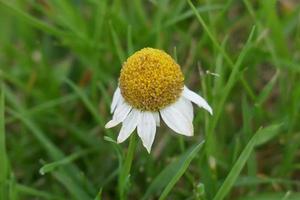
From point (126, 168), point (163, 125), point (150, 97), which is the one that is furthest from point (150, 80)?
point (163, 125)

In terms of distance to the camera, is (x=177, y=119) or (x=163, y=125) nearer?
(x=177, y=119)

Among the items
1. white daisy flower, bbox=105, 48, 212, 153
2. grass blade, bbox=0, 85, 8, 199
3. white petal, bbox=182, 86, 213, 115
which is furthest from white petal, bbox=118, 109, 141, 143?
grass blade, bbox=0, 85, 8, 199

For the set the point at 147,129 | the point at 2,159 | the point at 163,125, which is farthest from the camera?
the point at 163,125

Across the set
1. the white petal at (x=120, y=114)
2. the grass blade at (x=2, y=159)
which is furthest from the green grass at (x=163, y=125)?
the white petal at (x=120, y=114)

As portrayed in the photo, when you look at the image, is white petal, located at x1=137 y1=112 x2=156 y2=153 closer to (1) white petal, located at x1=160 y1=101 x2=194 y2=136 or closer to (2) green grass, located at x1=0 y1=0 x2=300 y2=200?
(1) white petal, located at x1=160 y1=101 x2=194 y2=136

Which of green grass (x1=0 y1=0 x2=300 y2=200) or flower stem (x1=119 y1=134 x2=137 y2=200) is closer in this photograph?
flower stem (x1=119 y1=134 x2=137 y2=200)

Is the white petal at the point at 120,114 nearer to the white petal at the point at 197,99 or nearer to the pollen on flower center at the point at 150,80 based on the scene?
the pollen on flower center at the point at 150,80

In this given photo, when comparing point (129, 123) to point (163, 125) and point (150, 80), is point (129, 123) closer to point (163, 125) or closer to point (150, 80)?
point (150, 80)

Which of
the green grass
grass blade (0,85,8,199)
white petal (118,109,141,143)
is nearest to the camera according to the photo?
white petal (118,109,141,143)

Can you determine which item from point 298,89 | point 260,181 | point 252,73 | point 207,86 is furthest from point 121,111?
point 252,73
